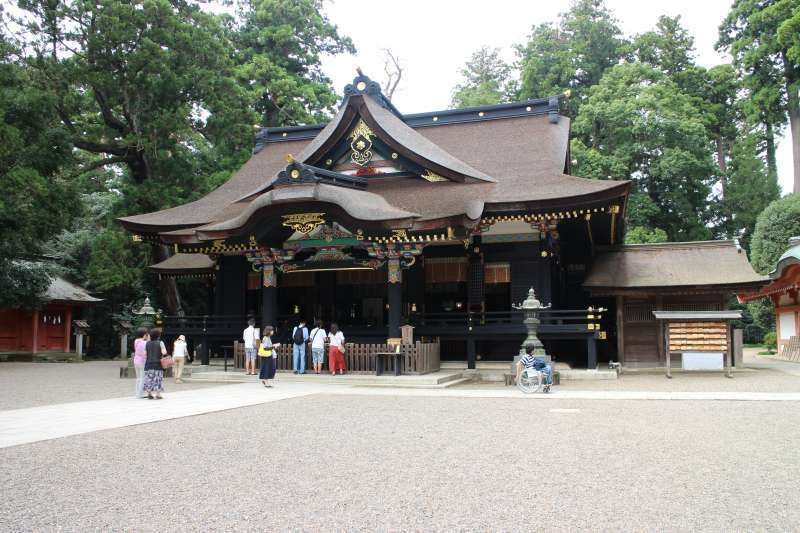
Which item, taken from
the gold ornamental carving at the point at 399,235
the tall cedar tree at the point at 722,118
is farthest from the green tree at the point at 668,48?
the gold ornamental carving at the point at 399,235

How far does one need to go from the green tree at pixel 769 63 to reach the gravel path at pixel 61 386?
115ft

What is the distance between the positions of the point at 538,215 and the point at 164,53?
16775 mm

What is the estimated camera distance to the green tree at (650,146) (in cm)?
3562

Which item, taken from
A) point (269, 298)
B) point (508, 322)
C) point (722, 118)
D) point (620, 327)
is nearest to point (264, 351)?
point (269, 298)

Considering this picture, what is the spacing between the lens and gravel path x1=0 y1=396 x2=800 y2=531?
5188 millimetres

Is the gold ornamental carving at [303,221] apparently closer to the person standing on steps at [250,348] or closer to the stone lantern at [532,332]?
the person standing on steps at [250,348]

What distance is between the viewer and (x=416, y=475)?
259 inches

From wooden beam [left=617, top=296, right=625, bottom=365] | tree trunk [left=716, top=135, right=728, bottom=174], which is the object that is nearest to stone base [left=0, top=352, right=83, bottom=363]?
wooden beam [left=617, top=296, right=625, bottom=365]

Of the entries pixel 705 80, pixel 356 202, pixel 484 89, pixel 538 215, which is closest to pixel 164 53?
pixel 356 202

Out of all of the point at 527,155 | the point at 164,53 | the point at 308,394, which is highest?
the point at 164,53

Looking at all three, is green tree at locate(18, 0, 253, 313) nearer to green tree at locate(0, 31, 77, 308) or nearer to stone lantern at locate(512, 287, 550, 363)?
green tree at locate(0, 31, 77, 308)

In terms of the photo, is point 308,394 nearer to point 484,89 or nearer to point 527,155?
point 527,155

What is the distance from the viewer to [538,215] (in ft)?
59.3

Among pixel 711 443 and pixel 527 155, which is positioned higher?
pixel 527 155
